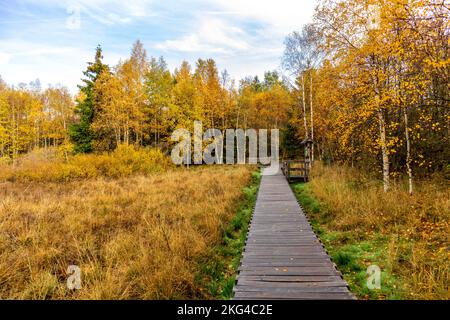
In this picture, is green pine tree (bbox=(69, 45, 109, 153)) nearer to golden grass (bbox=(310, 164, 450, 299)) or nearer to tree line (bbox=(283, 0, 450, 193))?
tree line (bbox=(283, 0, 450, 193))

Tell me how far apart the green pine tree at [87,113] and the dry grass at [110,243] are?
1564cm

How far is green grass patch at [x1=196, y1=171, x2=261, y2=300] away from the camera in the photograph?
442 cm

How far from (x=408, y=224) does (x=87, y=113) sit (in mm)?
26803

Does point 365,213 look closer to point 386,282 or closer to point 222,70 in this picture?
point 386,282

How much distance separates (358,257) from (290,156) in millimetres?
27980

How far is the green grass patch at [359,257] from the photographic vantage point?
13.2 ft

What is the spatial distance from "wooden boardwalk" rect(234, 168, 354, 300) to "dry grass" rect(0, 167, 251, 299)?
96cm

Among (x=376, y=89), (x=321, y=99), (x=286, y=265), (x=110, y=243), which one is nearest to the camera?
(x=286, y=265)

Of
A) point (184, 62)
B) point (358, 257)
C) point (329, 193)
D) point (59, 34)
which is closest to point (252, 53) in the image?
point (184, 62)

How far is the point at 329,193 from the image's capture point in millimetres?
9898

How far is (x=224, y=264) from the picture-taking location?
17.8 feet
